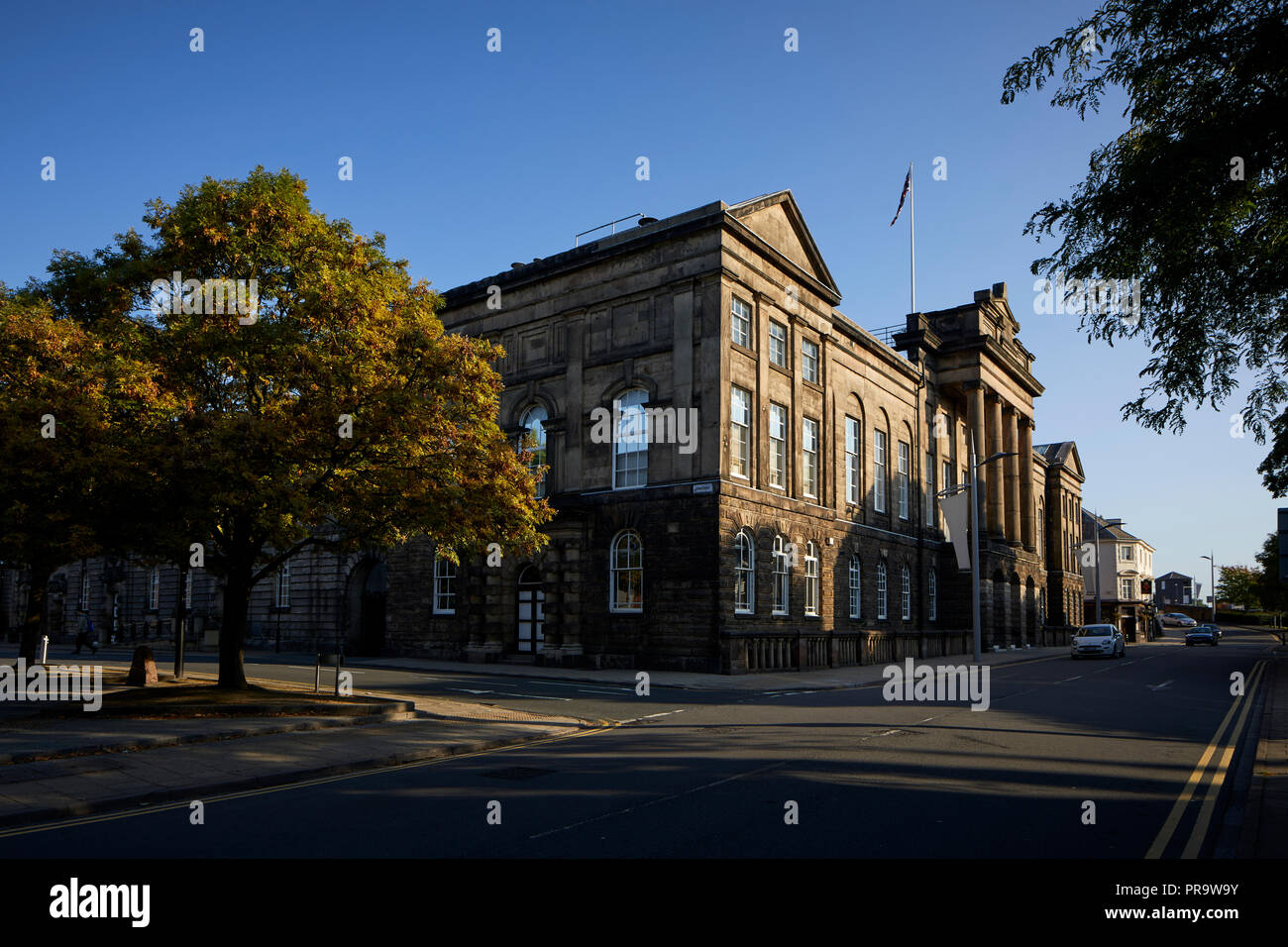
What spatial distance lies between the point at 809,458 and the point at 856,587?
23.5 feet

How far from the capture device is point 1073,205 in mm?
11047

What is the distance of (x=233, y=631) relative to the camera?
17797mm

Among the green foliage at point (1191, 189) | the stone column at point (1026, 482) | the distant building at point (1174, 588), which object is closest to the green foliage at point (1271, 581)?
the stone column at point (1026, 482)

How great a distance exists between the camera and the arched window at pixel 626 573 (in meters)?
29.6

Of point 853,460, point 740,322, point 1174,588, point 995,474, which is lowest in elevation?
point 1174,588

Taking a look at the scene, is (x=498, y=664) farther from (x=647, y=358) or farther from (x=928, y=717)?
(x=928, y=717)

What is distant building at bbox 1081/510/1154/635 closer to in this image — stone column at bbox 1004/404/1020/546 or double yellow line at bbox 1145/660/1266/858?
stone column at bbox 1004/404/1020/546

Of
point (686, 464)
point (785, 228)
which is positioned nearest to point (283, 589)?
point (686, 464)

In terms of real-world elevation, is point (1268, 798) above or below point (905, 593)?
below

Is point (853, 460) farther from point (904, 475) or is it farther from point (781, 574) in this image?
point (781, 574)

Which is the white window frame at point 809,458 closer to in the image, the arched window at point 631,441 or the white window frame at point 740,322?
the white window frame at point 740,322

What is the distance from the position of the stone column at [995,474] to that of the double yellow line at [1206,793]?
36245mm

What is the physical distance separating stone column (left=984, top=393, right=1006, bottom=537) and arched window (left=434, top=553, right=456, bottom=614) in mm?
32324

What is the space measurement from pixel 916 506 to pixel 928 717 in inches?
1200
